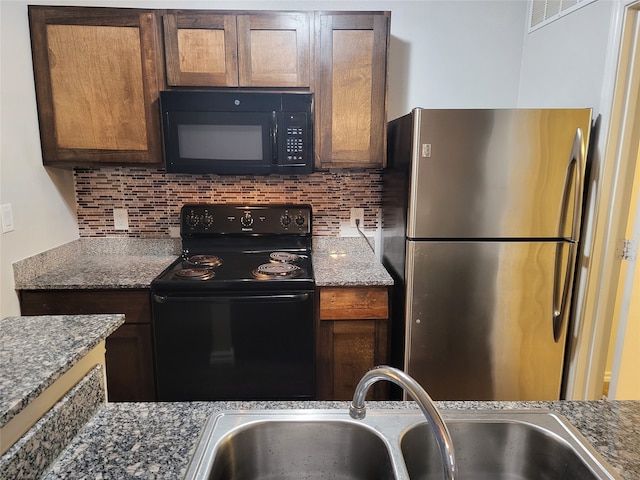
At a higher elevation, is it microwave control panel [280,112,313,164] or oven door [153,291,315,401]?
microwave control panel [280,112,313,164]

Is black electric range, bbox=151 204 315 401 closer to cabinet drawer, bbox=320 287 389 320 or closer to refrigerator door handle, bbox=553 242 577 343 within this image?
cabinet drawer, bbox=320 287 389 320

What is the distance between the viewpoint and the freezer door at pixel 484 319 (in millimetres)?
1910

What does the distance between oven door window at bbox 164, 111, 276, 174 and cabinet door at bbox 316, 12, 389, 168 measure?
291mm

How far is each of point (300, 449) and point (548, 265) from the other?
1.53 metres

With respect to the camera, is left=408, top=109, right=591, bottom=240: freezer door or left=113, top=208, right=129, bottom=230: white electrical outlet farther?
left=113, top=208, right=129, bottom=230: white electrical outlet

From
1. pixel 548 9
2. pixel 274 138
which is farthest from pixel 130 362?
pixel 548 9

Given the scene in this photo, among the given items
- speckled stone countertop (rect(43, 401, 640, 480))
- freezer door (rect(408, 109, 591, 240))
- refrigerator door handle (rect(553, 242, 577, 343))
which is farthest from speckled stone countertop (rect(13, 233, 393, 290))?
speckled stone countertop (rect(43, 401, 640, 480))

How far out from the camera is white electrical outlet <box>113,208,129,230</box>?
8.19ft

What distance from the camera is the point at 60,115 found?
6.82 feet

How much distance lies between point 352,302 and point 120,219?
151cm

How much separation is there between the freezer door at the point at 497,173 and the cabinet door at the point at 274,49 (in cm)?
65

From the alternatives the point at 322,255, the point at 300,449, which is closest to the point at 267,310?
the point at 322,255

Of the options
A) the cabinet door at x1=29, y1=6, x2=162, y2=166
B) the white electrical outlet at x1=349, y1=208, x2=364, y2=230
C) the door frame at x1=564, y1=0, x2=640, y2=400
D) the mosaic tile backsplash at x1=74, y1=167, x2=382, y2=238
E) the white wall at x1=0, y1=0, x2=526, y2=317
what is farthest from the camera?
the white electrical outlet at x1=349, y1=208, x2=364, y2=230

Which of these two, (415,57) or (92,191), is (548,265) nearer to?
(415,57)
